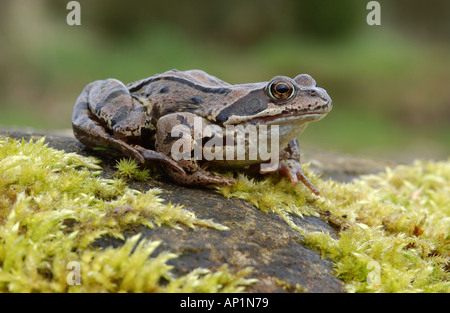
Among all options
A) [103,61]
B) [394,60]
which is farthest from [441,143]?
[103,61]

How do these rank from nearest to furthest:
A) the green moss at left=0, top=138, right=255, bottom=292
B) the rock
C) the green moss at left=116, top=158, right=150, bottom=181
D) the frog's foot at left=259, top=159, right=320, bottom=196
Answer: the green moss at left=0, top=138, right=255, bottom=292 < the rock < the green moss at left=116, top=158, right=150, bottom=181 < the frog's foot at left=259, top=159, right=320, bottom=196

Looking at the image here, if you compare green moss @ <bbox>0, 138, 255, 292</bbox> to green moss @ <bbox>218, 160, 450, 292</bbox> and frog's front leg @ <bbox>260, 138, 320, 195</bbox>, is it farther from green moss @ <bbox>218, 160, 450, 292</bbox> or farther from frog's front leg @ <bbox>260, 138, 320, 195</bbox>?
frog's front leg @ <bbox>260, 138, 320, 195</bbox>

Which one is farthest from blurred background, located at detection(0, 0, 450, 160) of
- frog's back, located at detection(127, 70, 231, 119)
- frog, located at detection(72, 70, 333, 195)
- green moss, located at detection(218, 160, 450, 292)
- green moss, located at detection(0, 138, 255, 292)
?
green moss, located at detection(0, 138, 255, 292)

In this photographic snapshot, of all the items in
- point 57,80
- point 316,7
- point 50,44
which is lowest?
point 57,80

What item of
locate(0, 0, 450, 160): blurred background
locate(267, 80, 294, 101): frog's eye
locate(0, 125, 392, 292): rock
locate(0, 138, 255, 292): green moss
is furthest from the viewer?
locate(0, 0, 450, 160): blurred background

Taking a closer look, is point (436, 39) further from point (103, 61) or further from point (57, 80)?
point (57, 80)

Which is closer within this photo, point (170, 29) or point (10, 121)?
A: point (10, 121)

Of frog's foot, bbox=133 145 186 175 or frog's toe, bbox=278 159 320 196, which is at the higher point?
frog's foot, bbox=133 145 186 175
